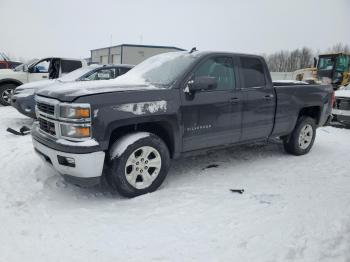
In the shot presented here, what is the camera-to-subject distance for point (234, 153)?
6.38 metres

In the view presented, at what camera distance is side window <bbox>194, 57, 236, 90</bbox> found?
4708 mm

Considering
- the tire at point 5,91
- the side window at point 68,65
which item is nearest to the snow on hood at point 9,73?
the tire at point 5,91

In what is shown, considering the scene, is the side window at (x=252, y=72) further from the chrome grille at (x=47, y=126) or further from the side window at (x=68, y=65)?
the side window at (x=68, y=65)

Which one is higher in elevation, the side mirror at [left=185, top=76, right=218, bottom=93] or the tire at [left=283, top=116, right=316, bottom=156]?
the side mirror at [left=185, top=76, right=218, bottom=93]

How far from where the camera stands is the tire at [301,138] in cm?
623

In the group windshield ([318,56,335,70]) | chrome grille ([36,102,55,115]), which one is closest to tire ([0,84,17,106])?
chrome grille ([36,102,55,115])

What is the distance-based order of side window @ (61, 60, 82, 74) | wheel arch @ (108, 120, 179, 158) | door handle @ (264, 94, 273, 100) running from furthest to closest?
1. side window @ (61, 60, 82, 74)
2. door handle @ (264, 94, 273, 100)
3. wheel arch @ (108, 120, 179, 158)

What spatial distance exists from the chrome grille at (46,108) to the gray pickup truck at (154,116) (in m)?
0.01

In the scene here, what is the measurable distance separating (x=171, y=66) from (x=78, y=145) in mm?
1893

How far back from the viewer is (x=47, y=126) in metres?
4.07

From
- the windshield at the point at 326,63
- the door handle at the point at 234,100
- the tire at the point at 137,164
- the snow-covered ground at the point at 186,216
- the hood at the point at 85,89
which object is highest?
the windshield at the point at 326,63

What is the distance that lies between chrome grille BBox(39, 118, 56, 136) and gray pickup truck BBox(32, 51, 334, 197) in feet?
0.04

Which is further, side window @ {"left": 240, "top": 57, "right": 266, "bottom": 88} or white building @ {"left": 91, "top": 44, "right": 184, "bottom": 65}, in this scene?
white building @ {"left": 91, "top": 44, "right": 184, "bottom": 65}

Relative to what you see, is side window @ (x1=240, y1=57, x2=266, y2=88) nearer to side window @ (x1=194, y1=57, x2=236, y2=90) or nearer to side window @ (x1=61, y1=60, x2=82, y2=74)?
side window @ (x1=194, y1=57, x2=236, y2=90)
